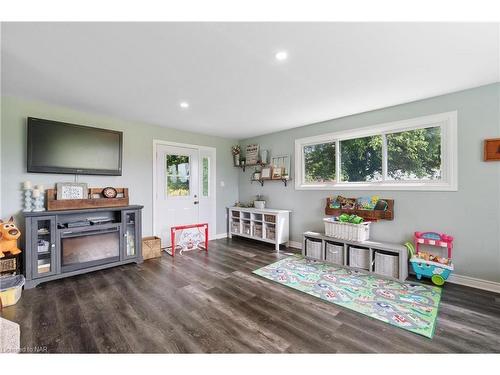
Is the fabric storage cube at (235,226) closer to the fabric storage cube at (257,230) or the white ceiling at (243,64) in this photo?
the fabric storage cube at (257,230)

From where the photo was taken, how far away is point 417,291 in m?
2.46

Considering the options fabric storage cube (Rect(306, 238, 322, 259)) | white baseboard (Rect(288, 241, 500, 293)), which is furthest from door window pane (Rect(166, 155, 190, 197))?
white baseboard (Rect(288, 241, 500, 293))

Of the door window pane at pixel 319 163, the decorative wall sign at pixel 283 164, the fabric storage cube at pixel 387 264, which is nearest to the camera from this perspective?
the fabric storage cube at pixel 387 264

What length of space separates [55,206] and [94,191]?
1.67ft

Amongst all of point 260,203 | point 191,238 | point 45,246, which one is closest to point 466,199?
point 260,203

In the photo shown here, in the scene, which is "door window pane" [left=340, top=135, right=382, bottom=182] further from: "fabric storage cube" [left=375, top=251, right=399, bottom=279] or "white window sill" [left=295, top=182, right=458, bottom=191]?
"fabric storage cube" [left=375, top=251, right=399, bottom=279]

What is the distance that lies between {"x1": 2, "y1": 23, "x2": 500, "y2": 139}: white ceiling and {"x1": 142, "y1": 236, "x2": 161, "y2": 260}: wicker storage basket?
2066 mm

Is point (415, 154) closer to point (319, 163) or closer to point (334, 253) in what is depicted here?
point (319, 163)

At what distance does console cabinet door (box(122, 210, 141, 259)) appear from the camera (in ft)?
11.0

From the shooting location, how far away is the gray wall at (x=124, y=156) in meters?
2.83

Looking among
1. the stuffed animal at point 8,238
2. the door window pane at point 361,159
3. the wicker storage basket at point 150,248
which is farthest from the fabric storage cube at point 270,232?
the stuffed animal at point 8,238

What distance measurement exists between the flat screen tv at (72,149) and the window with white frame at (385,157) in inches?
125

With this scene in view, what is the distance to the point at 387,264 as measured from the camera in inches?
111
